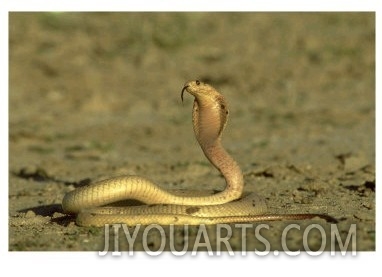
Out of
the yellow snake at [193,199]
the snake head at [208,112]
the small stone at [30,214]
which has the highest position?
the snake head at [208,112]

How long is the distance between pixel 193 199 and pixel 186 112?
6887mm

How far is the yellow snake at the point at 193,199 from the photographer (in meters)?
6.28

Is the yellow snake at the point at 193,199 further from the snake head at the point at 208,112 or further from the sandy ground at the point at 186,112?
the sandy ground at the point at 186,112

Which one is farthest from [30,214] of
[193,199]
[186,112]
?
[186,112]

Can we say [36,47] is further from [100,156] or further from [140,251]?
[140,251]

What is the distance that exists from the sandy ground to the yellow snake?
14 cm

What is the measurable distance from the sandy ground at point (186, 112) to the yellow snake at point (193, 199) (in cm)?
14

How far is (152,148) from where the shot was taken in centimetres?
1139

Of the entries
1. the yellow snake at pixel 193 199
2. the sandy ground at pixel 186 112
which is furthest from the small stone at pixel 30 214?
the yellow snake at pixel 193 199

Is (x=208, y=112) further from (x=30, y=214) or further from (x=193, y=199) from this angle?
(x=30, y=214)

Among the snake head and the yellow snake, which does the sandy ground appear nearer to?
the yellow snake

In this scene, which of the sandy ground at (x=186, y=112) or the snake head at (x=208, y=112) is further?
the sandy ground at (x=186, y=112)

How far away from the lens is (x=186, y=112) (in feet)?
44.1

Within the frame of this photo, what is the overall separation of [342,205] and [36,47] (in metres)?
9.37
